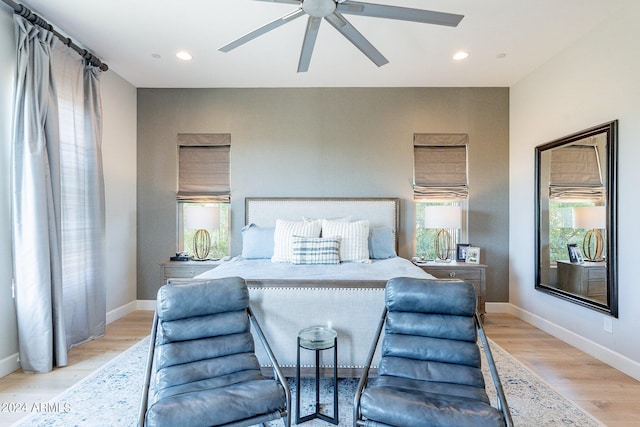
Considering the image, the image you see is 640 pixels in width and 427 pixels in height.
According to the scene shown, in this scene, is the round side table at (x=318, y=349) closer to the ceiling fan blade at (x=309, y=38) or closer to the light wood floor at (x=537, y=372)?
the light wood floor at (x=537, y=372)

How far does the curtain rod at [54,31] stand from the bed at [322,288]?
2386 millimetres

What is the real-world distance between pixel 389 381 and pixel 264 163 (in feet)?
10.4

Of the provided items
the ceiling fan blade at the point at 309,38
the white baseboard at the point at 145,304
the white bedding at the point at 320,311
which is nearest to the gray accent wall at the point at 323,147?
the white baseboard at the point at 145,304

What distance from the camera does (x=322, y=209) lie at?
4129 millimetres

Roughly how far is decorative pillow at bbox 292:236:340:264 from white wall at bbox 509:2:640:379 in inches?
95.5

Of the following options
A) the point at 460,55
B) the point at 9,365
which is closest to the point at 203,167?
the point at 9,365

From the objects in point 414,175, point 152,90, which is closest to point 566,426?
point 414,175

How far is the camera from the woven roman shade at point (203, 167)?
421 centimetres

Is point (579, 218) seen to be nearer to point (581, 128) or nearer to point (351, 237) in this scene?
point (581, 128)

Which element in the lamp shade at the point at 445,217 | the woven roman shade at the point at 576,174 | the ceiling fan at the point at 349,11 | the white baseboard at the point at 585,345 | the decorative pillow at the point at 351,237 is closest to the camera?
the ceiling fan at the point at 349,11

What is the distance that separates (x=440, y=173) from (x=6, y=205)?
14.6 feet

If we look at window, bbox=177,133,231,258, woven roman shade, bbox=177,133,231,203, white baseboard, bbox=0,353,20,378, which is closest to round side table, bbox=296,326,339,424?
white baseboard, bbox=0,353,20,378

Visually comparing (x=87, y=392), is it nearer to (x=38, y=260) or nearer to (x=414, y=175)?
(x=38, y=260)

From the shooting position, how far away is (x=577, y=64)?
3.08 metres
